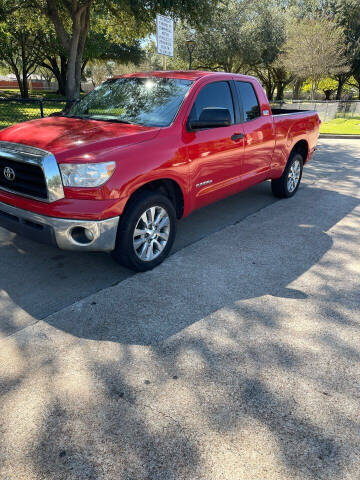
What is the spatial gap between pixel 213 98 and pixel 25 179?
2.41 metres

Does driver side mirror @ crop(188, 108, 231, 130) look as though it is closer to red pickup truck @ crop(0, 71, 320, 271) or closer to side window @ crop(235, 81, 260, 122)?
red pickup truck @ crop(0, 71, 320, 271)

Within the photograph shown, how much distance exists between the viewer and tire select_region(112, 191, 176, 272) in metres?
3.70

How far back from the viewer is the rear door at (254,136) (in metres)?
5.20

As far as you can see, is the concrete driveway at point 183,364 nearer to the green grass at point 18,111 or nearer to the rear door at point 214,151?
the rear door at point 214,151

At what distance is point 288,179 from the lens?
267 inches

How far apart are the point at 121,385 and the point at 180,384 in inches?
15.1

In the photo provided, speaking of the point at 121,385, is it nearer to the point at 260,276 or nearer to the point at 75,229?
the point at 75,229

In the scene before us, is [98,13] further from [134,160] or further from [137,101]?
[134,160]

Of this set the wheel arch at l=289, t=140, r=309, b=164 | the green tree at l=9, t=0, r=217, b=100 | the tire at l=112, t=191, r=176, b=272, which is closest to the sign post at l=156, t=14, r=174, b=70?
the green tree at l=9, t=0, r=217, b=100

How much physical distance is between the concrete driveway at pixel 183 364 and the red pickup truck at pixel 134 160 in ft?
1.77

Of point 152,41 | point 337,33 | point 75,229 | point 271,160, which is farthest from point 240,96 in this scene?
point 337,33

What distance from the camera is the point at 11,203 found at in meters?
3.67

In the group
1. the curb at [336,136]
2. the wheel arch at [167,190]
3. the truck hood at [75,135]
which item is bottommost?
the curb at [336,136]

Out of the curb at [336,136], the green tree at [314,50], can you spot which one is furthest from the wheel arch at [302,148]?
the green tree at [314,50]
